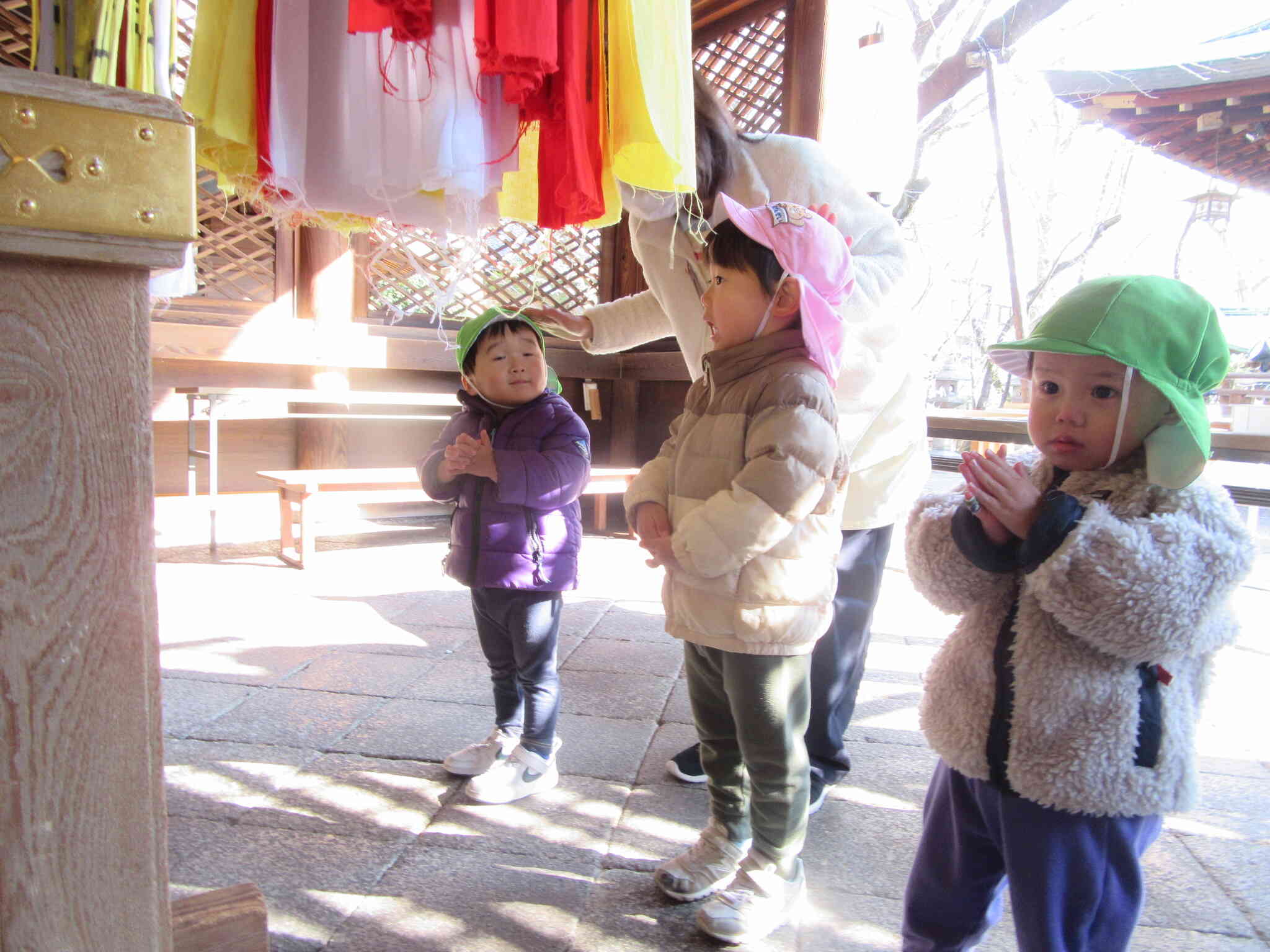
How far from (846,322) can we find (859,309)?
1.4 inches

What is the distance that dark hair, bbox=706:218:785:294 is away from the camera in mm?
1432

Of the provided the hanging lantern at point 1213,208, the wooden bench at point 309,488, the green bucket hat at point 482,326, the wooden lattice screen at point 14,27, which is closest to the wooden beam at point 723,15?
the wooden bench at point 309,488

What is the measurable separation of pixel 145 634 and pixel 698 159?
4.50ft

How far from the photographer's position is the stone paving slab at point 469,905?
4.85ft

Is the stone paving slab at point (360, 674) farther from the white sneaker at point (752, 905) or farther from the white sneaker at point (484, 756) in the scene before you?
the white sneaker at point (752, 905)

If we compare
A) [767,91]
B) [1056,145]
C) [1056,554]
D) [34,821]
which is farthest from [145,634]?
[1056,145]

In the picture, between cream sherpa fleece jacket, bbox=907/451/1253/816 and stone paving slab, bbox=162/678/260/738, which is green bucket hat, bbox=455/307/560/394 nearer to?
cream sherpa fleece jacket, bbox=907/451/1253/816

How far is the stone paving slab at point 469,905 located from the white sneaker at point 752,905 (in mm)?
268

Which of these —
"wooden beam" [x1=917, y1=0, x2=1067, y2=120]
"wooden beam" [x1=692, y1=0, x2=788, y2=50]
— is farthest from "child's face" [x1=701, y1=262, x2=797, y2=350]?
"wooden beam" [x1=917, y1=0, x2=1067, y2=120]

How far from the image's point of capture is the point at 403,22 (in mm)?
1471

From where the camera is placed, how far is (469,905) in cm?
159

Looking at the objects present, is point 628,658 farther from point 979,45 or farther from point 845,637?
point 979,45

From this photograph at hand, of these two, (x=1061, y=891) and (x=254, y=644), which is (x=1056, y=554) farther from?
(x=254, y=644)

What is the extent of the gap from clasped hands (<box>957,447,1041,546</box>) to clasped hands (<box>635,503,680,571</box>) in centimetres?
→ 50
